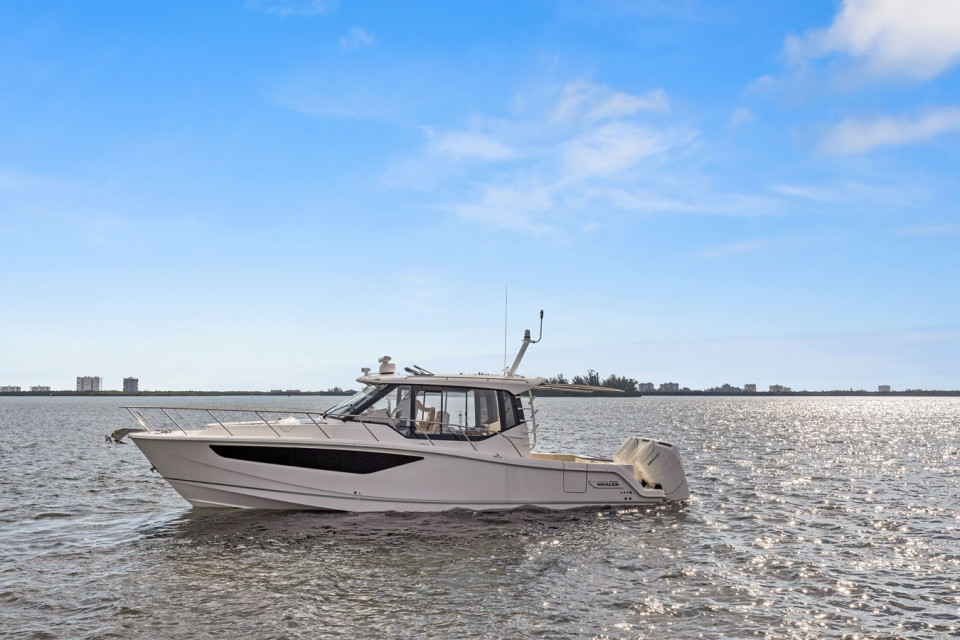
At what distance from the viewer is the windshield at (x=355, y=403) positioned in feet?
45.5

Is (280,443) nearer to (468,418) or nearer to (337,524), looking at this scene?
(337,524)

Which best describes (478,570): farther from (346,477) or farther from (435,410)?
(435,410)

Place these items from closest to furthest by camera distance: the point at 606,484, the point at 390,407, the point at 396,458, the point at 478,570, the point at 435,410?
the point at 478,570, the point at 396,458, the point at 390,407, the point at 435,410, the point at 606,484

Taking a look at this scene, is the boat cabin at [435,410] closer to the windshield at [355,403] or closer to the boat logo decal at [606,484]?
the windshield at [355,403]

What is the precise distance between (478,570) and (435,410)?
14.3ft

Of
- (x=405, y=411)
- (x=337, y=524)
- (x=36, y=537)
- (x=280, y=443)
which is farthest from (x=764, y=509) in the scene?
(x=36, y=537)

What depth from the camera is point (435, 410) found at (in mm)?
14031

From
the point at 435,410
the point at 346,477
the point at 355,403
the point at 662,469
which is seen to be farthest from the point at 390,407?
the point at 662,469

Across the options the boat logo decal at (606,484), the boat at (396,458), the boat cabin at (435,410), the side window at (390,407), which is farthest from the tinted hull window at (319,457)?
the boat logo decal at (606,484)

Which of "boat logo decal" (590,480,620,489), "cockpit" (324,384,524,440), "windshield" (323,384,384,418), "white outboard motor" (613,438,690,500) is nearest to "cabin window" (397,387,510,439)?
"cockpit" (324,384,524,440)

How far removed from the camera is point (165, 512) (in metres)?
14.2

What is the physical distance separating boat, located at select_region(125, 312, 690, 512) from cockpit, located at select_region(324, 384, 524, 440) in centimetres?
2

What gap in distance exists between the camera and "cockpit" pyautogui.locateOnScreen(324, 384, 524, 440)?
13.8m

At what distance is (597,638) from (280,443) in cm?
724
